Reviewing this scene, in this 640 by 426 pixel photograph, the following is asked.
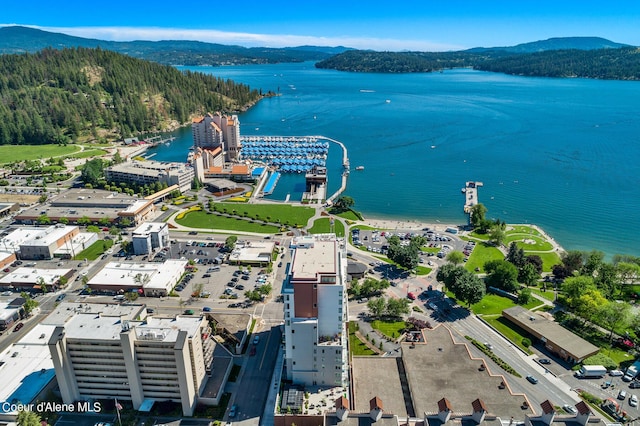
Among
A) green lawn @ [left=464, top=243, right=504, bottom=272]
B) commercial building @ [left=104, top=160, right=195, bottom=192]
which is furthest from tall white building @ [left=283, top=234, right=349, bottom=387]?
commercial building @ [left=104, top=160, right=195, bottom=192]

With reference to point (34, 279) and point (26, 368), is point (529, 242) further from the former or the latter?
point (34, 279)

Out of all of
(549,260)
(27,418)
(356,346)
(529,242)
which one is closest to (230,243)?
(356,346)

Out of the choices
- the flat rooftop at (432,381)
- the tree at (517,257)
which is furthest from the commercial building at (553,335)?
the tree at (517,257)

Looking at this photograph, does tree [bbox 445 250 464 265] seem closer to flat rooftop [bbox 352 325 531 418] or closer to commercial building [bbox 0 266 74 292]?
flat rooftop [bbox 352 325 531 418]

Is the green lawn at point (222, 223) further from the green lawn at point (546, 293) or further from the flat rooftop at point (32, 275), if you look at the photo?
the green lawn at point (546, 293)

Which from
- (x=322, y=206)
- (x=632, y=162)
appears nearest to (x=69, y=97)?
(x=322, y=206)

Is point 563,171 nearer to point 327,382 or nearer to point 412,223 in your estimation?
point 412,223

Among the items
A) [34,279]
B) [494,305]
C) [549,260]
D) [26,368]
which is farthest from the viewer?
[549,260]
